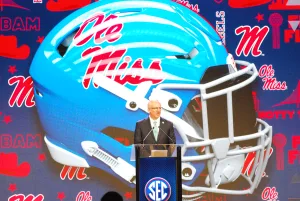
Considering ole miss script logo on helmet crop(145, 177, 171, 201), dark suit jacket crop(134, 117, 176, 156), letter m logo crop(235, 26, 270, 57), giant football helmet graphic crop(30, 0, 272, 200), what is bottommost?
ole miss script logo on helmet crop(145, 177, 171, 201)

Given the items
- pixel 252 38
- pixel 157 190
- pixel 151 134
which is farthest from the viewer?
pixel 252 38

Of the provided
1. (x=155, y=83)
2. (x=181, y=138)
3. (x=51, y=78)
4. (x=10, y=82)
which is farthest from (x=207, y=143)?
(x=10, y=82)

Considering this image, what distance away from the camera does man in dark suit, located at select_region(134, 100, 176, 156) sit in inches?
177

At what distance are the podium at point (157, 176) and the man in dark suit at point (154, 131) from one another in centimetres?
65

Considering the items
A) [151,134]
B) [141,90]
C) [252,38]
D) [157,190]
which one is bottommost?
[157,190]

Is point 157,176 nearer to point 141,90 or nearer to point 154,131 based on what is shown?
point 154,131

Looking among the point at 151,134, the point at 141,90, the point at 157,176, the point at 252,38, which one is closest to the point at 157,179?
the point at 157,176

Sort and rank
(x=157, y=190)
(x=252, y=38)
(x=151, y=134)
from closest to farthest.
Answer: (x=157, y=190) < (x=151, y=134) < (x=252, y=38)

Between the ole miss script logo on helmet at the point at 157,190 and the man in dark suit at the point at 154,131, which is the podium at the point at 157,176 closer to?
the ole miss script logo on helmet at the point at 157,190

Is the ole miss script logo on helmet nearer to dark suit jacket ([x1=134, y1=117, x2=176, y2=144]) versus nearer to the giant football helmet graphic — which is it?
dark suit jacket ([x1=134, y1=117, x2=176, y2=144])

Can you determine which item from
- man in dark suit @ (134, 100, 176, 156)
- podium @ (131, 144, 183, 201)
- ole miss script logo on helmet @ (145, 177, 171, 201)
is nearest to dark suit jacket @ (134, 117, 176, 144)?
man in dark suit @ (134, 100, 176, 156)

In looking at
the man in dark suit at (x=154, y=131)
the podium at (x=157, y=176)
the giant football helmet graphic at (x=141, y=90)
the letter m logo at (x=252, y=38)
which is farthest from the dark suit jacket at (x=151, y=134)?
the letter m logo at (x=252, y=38)

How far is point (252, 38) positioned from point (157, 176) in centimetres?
224

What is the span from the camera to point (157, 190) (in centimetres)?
375
